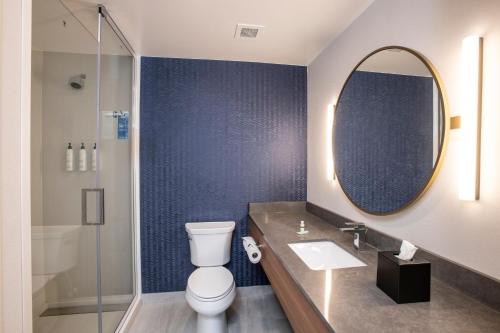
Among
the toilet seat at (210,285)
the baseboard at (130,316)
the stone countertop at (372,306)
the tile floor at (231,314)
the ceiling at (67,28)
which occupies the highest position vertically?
the ceiling at (67,28)

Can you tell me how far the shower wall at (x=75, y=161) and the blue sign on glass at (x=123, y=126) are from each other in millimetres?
48

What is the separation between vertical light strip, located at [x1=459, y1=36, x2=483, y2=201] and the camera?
1.01 meters

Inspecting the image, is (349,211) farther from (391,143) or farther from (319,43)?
(319,43)

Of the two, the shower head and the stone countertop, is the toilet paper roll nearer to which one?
the stone countertop

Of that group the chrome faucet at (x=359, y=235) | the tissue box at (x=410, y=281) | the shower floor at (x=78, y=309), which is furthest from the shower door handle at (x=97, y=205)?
the tissue box at (x=410, y=281)

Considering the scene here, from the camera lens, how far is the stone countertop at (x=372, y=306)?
847mm

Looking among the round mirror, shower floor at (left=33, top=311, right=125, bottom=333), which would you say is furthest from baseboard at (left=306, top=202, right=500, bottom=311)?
shower floor at (left=33, top=311, right=125, bottom=333)

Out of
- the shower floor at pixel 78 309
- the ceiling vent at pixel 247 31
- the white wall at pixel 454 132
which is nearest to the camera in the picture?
the white wall at pixel 454 132

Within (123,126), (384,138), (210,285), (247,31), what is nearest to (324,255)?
(384,138)

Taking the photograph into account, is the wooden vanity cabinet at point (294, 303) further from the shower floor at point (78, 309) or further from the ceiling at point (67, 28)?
the ceiling at point (67, 28)

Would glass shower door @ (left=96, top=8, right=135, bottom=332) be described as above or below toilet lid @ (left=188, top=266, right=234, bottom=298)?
above

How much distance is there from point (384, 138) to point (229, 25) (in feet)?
4.52

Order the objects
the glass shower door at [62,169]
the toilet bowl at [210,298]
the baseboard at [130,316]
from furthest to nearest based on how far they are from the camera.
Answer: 1. the baseboard at [130,316]
2. the toilet bowl at [210,298]
3. the glass shower door at [62,169]

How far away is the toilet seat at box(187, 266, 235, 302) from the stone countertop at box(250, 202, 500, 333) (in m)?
0.70
